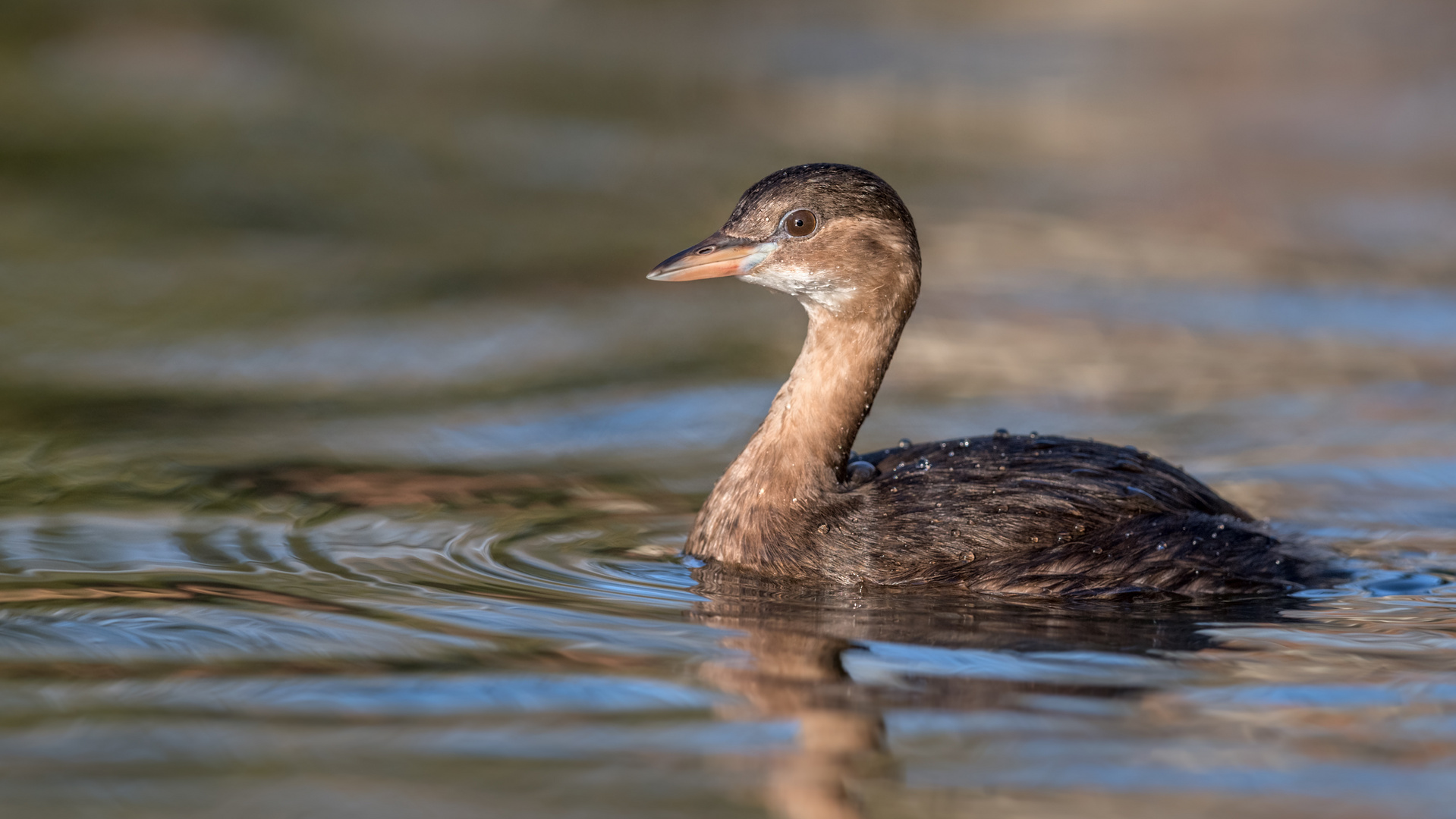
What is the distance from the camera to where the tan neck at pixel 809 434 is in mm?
7676

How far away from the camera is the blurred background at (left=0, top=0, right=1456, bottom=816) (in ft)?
21.5

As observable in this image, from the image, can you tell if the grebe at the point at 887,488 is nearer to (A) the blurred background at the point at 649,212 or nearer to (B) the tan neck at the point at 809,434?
(B) the tan neck at the point at 809,434

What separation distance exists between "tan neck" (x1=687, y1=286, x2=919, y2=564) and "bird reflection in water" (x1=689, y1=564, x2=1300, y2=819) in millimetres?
226

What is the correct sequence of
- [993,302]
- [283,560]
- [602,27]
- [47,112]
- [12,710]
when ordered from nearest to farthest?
[12,710], [283,560], [993,302], [47,112], [602,27]

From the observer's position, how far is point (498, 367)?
11758mm

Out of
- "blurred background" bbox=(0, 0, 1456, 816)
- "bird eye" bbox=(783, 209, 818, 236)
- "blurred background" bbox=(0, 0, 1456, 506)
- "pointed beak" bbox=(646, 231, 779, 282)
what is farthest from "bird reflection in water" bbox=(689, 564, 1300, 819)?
"blurred background" bbox=(0, 0, 1456, 506)

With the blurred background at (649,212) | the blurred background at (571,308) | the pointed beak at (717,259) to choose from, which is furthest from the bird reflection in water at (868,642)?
the blurred background at (649,212)

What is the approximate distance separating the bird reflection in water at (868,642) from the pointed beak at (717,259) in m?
1.21

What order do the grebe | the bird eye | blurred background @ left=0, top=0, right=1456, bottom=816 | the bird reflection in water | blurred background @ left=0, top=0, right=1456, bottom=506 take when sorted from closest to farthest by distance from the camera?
1. the bird reflection in water
2. blurred background @ left=0, top=0, right=1456, bottom=816
3. the grebe
4. the bird eye
5. blurred background @ left=0, top=0, right=1456, bottom=506

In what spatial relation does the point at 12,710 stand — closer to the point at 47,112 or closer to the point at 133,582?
the point at 133,582

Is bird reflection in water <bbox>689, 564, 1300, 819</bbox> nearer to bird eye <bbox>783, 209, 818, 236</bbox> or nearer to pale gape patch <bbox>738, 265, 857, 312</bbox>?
pale gape patch <bbox>738, 265, 857, 312</bbox>

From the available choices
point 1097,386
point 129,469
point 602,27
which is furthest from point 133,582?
point 602,27

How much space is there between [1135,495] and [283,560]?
346 cm

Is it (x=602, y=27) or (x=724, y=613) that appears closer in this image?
(x=724, y=613)
